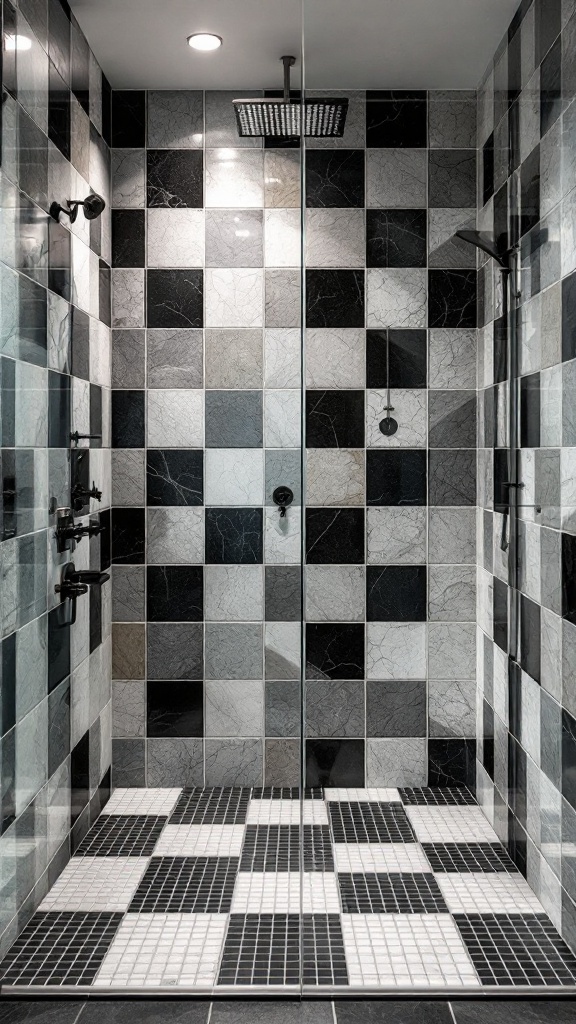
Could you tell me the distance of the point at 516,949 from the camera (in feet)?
5.52

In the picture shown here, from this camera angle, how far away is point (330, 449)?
172cm

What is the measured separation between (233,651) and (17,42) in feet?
5.15

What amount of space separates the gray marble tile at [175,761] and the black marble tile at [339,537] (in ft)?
2.52

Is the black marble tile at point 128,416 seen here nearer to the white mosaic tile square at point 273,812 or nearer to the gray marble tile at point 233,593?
the gray marble tile at point 233,593

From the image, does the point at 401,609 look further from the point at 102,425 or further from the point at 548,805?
the point at 102,425

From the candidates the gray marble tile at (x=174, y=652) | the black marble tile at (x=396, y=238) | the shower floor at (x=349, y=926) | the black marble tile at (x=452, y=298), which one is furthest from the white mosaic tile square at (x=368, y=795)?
the black marble tile at (x=396, y=238)

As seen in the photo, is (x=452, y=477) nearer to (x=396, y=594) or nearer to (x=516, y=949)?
(x=396, y=594)

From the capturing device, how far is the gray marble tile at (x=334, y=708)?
1727 millimetres

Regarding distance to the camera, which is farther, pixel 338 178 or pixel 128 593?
pixel 128 593

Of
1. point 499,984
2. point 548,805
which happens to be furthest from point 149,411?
point 499,984

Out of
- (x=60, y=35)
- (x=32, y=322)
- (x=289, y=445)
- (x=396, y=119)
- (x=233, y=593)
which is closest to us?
(x=396, y=119)

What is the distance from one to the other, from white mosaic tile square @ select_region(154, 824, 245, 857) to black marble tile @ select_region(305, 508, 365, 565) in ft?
2.86

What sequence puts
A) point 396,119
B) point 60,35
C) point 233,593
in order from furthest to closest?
point 233,593, point 60,35, point 396,119

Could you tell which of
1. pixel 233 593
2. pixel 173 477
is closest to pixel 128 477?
pixel 173 477
